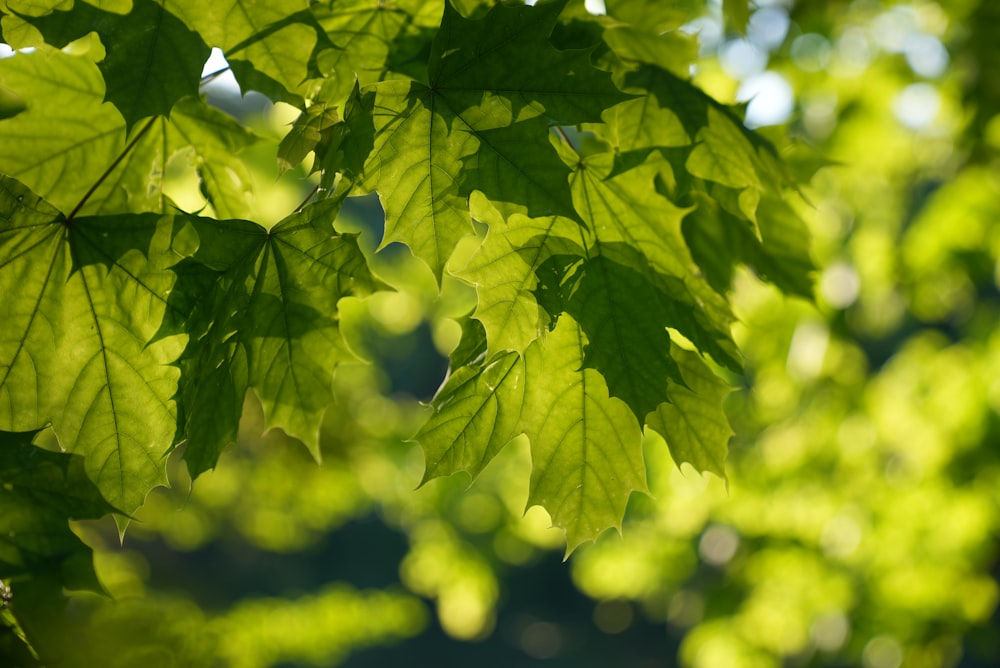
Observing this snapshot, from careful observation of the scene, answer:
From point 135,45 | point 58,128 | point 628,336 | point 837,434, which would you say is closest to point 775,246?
point 628,336

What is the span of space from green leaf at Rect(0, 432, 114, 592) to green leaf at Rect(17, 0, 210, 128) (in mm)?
514

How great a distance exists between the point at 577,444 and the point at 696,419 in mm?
218

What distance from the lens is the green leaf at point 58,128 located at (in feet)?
4.70

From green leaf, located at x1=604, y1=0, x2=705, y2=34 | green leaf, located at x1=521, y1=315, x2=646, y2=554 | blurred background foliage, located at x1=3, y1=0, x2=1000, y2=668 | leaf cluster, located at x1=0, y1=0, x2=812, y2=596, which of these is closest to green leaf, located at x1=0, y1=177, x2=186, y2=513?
leaf cluster, located at x1=0, y1=0, x2=812, y2=596

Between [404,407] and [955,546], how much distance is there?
517cm

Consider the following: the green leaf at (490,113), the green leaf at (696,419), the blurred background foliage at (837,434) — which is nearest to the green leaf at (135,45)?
the green leaf at (490,113)

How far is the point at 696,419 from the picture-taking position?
1.35 meters

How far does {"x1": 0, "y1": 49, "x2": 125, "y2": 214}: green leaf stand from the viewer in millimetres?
1432

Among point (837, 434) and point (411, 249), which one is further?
point (837, 434)

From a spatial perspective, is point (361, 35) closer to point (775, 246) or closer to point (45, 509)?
point (45, 509)

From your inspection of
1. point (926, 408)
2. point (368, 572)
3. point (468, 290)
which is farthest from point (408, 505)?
point (368, 572)

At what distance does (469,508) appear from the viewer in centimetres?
796

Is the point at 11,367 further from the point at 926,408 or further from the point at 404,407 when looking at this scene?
the point at 404,407

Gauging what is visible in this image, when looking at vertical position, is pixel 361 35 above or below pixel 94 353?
above
